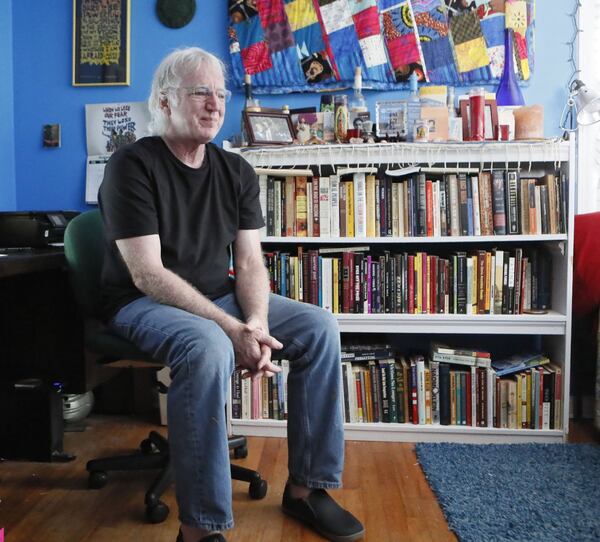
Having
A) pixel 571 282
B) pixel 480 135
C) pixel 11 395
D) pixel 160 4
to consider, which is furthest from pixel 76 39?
pixel 571 282

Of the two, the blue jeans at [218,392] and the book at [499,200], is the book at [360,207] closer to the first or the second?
the book at [499,200]

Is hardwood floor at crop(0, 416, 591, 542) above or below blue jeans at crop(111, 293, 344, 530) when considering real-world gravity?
below

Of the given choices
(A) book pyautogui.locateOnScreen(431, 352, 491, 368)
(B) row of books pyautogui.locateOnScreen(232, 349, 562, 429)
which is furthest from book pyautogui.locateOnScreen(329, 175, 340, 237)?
(A) book pyautogui.locateOnScreen(431, 352, 491, 368)

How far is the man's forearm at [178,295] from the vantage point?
1.41 m

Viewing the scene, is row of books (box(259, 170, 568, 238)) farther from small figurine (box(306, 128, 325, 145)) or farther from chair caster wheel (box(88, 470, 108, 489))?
chair caster wheel (box(88, 470, 108, 489))

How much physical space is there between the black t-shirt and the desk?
337 millimetres

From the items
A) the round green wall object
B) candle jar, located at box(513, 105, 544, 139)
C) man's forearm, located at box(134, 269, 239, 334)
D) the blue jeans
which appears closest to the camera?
the blue jeans

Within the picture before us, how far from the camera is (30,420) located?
77.0 inches

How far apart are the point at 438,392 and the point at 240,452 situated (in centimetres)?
74

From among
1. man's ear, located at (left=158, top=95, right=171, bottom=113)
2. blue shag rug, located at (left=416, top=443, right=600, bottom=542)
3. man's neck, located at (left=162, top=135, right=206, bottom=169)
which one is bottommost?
blue shag rug, located at (left=416, top=443, right=600, bottom=542)

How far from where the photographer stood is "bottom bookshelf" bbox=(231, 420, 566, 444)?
6.86 feet

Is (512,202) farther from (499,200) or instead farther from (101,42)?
(101,42)

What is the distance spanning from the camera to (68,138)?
2.57 metres

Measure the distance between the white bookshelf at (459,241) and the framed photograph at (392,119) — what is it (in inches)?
3.9
